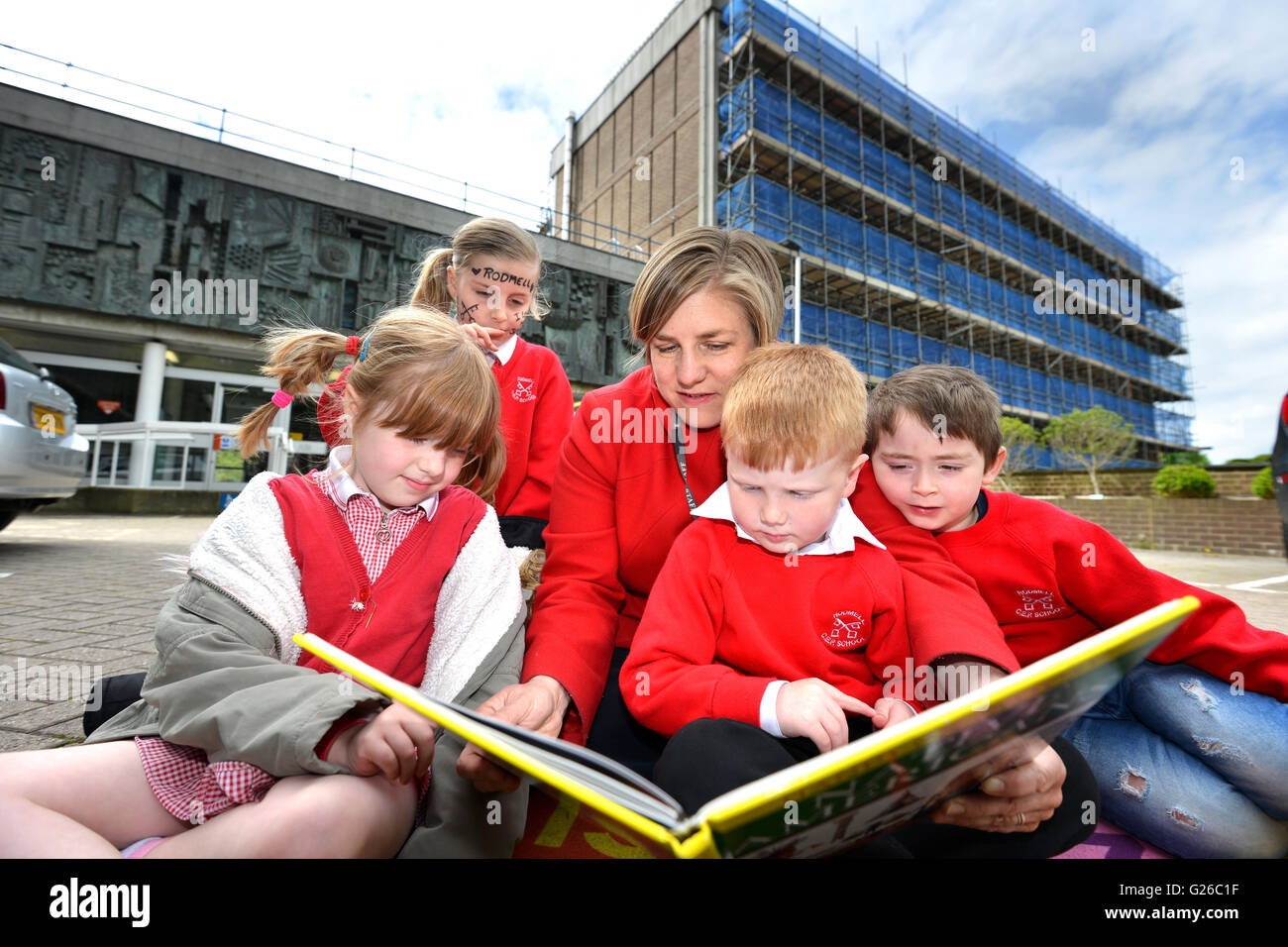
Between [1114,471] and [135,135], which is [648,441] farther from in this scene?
[1114,471]

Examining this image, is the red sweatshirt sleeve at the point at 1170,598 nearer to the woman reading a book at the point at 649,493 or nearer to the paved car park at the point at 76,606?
the woman reading a book at the point at 649,493

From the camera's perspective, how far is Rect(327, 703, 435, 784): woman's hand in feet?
2.97

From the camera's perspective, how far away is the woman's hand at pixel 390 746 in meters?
0.91

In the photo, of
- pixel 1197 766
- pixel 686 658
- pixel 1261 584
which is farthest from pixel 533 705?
pixel 1261 584

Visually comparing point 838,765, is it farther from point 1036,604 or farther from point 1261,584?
point 1261,584

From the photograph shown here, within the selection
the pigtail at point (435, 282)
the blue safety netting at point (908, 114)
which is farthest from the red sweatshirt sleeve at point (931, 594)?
the blue safety netting at point (908, 114)

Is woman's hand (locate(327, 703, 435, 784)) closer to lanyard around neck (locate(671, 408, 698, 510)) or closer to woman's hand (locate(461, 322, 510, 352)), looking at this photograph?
lanyard around neck (locate(671, 408, 698, 510))

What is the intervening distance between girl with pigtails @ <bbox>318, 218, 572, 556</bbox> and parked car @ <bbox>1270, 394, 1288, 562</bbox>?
2.65 meters

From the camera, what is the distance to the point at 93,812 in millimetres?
966

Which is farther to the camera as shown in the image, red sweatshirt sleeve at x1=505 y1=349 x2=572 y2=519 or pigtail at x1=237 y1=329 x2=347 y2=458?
red sweatshirt sleeve at x1=505 y1=349 x2=572 y2=519

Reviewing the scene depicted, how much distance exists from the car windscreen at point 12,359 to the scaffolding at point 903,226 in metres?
15.2

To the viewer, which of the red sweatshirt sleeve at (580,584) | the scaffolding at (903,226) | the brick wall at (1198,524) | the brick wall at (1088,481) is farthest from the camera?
the scaffolding at (903,226)

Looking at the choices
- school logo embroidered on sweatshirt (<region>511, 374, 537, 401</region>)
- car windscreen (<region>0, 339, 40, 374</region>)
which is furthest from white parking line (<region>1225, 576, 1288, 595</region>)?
car windscreen (<region>0, 339, 40, 374</region>)

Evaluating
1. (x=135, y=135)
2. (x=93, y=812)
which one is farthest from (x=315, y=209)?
(x=93, y=812)
